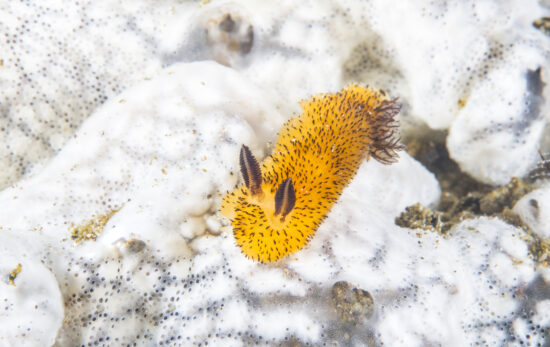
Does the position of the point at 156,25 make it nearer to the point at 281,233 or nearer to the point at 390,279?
the point at 281,233

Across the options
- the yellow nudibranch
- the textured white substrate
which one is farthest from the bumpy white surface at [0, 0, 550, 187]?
the yellow nudibranch

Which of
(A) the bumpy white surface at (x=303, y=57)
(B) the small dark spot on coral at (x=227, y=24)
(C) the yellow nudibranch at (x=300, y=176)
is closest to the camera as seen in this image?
(C) the yellow nudibranch at (x=300, y=176)

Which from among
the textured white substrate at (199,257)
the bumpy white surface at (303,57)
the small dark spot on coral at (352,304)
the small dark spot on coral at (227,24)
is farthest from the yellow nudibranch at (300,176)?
the small dark spot on coral at (227,24)

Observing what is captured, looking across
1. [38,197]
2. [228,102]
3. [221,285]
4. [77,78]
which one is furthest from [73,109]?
[221,285]

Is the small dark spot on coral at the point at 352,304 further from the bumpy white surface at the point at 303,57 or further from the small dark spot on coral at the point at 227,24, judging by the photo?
the small dark spot on coral at the point at 227,24

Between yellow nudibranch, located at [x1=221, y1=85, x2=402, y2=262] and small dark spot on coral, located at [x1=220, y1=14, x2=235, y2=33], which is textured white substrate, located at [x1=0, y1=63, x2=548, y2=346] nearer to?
yellow nudibranch, located at [x1=221, y1=85, x2=402, y2=262]

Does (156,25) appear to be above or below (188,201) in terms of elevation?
above
